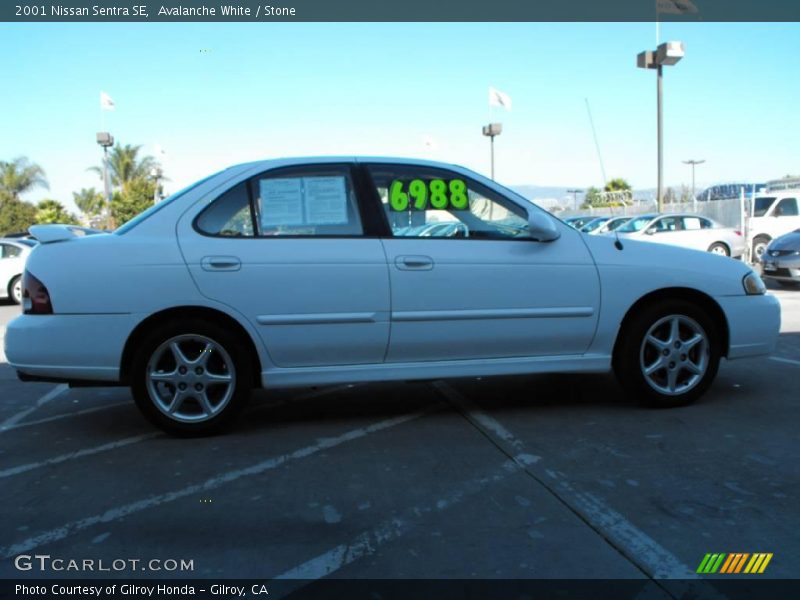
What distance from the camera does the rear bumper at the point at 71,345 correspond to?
4168mm

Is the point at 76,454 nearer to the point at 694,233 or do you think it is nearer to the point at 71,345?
the point at 71,345

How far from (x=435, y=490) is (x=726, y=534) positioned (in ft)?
4.07

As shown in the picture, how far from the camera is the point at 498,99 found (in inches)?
1382

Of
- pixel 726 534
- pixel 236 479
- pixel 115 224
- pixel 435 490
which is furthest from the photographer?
pixel 115 224

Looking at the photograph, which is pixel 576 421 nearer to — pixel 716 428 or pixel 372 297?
pixel 716 428

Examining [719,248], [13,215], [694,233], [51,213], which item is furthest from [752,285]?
[13,215]

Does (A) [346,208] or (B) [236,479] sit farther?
(A) [346,208]

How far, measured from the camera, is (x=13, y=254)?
584 inches

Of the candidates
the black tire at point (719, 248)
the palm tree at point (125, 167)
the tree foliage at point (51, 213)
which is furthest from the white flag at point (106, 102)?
the black tire at point (719, 248)

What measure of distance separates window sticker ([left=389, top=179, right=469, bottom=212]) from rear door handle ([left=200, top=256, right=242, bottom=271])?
1.02 metres

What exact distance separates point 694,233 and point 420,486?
1624cm

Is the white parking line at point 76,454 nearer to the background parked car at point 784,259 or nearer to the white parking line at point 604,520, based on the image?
the white parking line at point 604,520

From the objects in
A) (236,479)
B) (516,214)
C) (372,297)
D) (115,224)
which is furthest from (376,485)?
(115,224)
